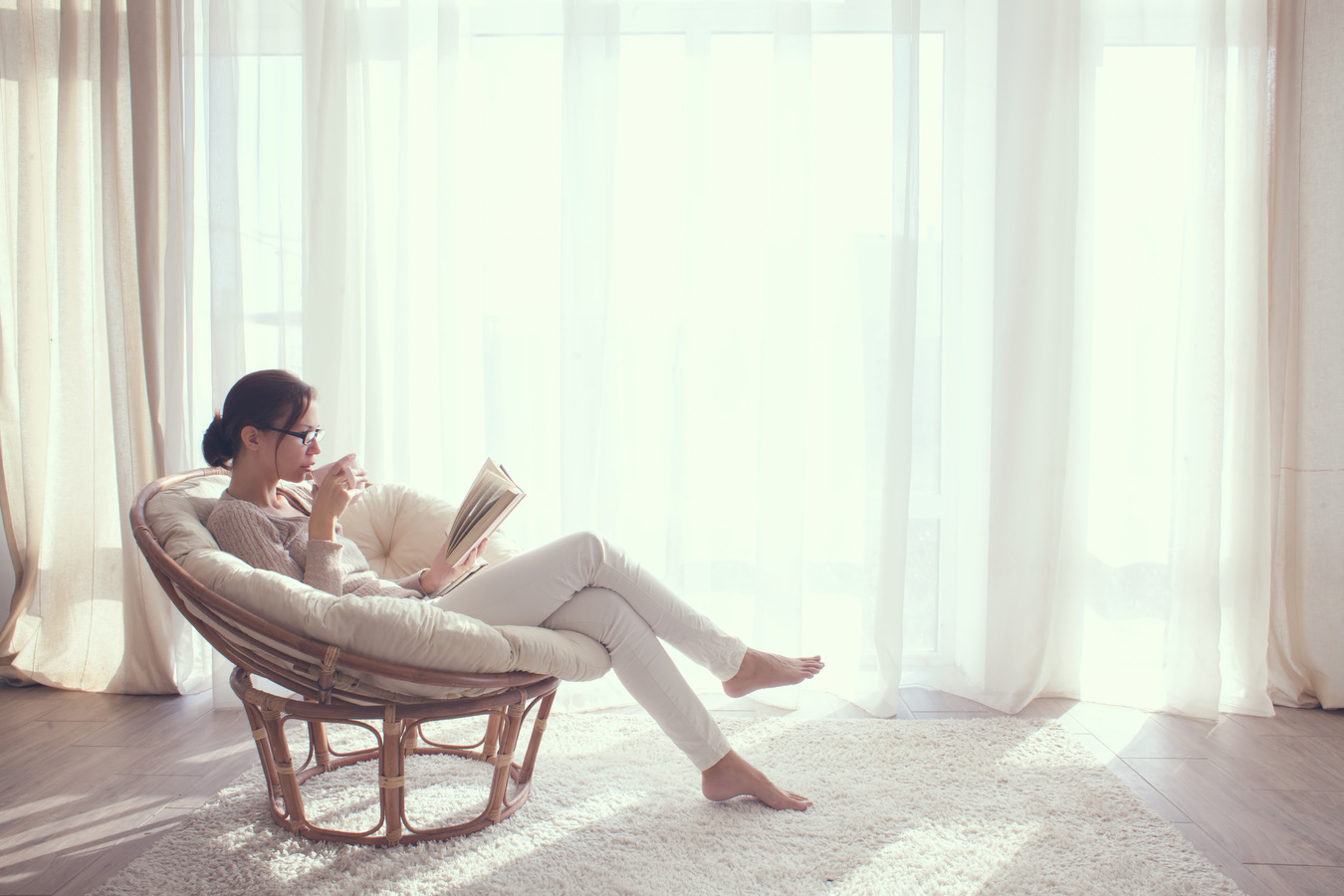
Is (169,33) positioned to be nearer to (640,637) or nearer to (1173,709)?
(640,637)

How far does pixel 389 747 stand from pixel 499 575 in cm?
38

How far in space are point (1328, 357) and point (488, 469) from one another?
238 centimetres

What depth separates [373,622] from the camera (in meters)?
1.50

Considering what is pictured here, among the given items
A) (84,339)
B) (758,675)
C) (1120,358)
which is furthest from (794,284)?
(84,339)

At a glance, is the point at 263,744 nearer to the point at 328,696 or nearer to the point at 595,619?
the point at 328,696

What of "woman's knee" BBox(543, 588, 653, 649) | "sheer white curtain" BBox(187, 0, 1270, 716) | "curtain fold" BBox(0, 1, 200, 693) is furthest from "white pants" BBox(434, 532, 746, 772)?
"curtain fold" BBox(0, 1, 200, 693)

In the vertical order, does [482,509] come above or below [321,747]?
above

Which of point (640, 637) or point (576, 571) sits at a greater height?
point (576, 571)

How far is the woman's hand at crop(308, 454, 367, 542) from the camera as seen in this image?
1.70m

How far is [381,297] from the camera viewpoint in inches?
101

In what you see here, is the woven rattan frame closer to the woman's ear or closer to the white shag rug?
the white shag rug

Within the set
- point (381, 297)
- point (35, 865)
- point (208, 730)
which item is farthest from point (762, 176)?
point (35, 865)

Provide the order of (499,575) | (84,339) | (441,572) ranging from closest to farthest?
1. (499,575)
2. (441,572)
3. (84,339)

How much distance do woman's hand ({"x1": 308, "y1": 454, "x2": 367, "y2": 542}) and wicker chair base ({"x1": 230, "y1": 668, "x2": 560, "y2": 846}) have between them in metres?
0.30
